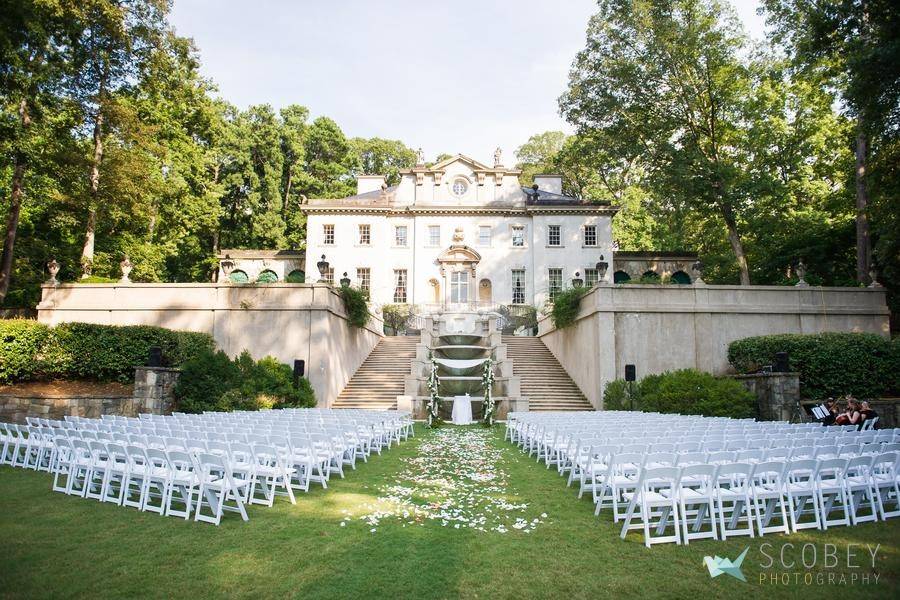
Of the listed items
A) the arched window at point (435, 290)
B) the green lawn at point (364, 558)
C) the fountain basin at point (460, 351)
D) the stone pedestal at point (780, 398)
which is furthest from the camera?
the arched window at point (435, 290)

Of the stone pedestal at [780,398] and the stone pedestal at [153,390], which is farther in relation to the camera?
the stone pedestal at [153,390]

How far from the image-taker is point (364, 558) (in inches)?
203

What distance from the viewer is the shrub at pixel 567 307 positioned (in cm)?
2294

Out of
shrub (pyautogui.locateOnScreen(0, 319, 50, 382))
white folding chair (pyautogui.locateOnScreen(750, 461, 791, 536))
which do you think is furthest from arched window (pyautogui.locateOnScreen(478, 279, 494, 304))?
white folding chair (pyautogui.locateOnScreen(750, 461, 791, 536))

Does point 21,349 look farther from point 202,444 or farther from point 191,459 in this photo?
point 191,459

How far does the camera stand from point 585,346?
21812 mm

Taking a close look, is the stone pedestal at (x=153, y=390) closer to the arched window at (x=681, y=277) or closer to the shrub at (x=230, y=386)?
the shrub at (x=230, y=386)

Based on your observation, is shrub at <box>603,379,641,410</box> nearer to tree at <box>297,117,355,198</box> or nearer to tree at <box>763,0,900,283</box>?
tree at <box>763,0,900,283</box>

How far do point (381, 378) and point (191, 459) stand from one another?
17570mm

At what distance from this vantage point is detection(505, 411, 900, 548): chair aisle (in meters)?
5.78

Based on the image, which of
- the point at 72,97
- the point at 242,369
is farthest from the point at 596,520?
the point at 72,97

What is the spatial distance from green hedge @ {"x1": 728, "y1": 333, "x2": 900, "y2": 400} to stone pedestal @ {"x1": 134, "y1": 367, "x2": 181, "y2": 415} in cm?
1933

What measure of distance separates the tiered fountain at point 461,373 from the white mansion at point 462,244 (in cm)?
1000

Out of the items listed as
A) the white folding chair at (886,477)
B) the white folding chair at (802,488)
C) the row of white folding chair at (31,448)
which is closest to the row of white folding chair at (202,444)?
the row of white folding chair at (31,448)
